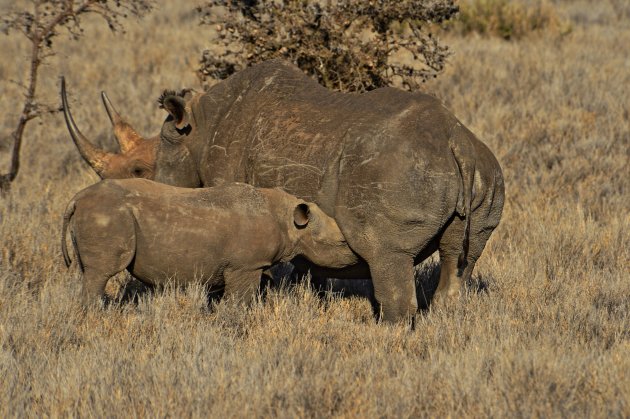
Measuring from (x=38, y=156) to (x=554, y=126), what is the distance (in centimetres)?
679

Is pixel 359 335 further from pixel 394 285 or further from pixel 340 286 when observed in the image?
pixel 340 286

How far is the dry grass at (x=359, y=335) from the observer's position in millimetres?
4922

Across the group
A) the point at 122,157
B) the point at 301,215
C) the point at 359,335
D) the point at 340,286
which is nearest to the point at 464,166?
the point at 301,215

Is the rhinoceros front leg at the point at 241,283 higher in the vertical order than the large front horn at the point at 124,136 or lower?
lower

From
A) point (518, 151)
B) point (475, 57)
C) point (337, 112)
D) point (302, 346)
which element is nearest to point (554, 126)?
point (518, 151)

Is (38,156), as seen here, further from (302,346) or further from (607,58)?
(607,58)

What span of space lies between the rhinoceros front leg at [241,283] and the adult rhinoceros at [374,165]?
0.66m

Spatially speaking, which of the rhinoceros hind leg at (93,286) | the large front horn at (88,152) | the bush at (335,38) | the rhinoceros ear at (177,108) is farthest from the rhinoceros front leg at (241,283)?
the bush at (335,38)

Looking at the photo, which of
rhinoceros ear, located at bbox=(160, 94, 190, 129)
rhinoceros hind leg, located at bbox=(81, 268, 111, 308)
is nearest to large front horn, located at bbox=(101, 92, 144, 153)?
rhinoceros ear, located at bbox=(160, 94, 190, 129)

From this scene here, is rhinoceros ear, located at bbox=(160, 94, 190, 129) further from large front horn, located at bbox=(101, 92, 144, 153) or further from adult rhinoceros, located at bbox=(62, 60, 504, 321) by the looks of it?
large front horn, located at bbox=(101, 92, 144, 153)

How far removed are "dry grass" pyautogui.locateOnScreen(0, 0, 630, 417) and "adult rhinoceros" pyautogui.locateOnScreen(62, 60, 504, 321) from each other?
0.48 meters

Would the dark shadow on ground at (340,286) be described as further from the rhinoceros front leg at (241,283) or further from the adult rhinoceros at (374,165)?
the adult rhinoceros at (374,165)

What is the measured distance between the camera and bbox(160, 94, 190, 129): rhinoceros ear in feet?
23.3

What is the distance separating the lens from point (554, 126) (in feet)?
40.9
